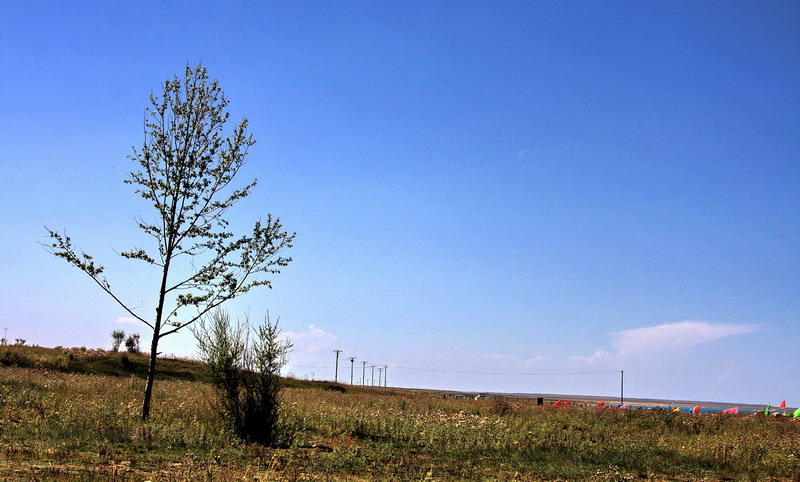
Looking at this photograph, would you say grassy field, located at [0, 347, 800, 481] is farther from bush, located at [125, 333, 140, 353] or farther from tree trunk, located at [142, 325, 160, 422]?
bush, located at [125, 333, 140, 353]

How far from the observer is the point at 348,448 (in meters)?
12.8

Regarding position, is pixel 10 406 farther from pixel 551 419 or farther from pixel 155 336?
pixel 551 419

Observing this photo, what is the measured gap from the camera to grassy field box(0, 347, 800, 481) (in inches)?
371

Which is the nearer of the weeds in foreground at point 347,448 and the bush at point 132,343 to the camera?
the weeds in foreground at point 347,448

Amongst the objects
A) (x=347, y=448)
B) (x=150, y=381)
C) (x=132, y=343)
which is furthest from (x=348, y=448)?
(x=132, y=343)

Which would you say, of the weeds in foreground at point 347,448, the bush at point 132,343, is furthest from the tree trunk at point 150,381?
the bush at point 132,343

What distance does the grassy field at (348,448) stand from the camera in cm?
942

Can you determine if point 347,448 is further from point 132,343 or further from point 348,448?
point 132,343

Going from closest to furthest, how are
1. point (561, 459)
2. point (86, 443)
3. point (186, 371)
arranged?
point (86, 443) < point (561, 459) < point (186, 371)

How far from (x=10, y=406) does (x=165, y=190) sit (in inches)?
271

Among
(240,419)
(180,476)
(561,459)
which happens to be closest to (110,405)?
(240,419)

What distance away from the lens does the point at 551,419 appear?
2312cm

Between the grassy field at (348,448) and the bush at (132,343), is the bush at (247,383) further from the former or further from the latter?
the bush at (132,343)

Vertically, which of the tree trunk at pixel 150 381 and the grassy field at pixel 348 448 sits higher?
the tree trunk at pixel 150 381
